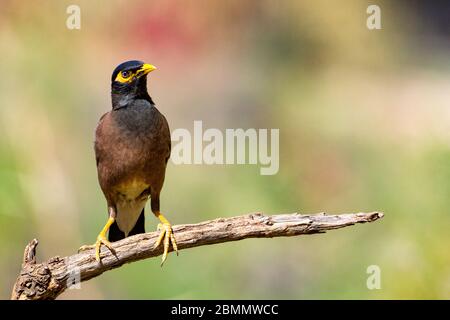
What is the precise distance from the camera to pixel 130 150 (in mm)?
2963

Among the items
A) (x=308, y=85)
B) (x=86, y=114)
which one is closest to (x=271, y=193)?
(x=308, y=85)

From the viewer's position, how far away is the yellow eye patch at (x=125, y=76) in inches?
121

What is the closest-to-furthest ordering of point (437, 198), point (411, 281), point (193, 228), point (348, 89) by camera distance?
point (193, 228), point (411, 281), point (437, 198), point (348, 89)

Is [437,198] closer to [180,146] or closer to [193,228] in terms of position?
[180,146]

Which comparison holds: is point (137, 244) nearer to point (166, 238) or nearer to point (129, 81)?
point (166, 238)

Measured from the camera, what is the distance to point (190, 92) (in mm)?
4469

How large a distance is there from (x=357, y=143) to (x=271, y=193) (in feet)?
2.30

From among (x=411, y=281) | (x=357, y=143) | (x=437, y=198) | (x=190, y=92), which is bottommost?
(x=411, y=281)

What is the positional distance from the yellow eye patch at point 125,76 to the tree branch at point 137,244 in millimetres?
769

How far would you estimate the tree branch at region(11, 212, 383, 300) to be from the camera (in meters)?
2.51
